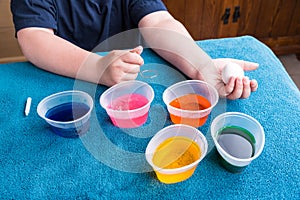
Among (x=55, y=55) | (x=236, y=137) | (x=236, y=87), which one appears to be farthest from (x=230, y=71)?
(x=55, y=55)

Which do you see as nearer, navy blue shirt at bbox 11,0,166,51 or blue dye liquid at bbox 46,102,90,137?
blue dye liquid at bbox 46,102,90,137

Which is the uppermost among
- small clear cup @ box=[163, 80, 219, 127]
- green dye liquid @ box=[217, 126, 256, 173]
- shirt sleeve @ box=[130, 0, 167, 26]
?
shirt sleeve @ box=[130, 0, 167, 26]

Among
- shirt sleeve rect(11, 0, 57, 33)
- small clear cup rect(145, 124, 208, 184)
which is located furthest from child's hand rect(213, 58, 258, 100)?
shirt sleeve rect(11, 0, 57, 33)

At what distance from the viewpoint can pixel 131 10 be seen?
79 centimetres

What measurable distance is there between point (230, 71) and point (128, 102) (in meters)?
0.21

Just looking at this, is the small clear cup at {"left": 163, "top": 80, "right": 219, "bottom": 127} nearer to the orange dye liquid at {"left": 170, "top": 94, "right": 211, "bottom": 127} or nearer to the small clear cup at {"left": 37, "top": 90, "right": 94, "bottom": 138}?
the orange dye liquid at {"left": 170, "top": 94, "right": 211, "bottom": 127}

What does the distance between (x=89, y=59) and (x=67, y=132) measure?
20cm

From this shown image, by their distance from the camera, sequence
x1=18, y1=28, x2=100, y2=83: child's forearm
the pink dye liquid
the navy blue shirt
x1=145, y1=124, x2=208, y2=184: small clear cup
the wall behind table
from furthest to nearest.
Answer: the wall behind table, the navy blue shirt, x1=18, y1=28, x2=100, y2=83: child's forearm, the pink dye liquid, x1=145, y1=124, x2=208, y2=184: small clear cup

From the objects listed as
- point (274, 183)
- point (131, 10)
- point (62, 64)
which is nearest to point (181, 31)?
point (131, 10)

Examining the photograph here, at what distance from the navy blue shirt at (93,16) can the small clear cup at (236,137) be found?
0.39 metres

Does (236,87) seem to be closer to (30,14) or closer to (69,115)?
(69,115)

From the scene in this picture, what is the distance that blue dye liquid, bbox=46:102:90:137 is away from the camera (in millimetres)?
515

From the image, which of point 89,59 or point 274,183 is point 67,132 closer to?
point 89,59

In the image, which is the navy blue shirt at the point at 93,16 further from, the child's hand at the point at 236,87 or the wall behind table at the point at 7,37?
the wall behind table at the point at 7,37
